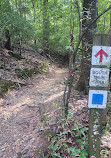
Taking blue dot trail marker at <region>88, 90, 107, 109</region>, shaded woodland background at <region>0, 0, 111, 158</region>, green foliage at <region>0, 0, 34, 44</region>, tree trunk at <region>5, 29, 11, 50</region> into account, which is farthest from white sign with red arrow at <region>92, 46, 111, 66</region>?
tree trunk at <region>5, 29, 11, 50</region>

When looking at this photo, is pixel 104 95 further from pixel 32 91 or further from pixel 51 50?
pixel 51 50

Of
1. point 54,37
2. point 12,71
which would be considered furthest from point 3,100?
point 54,37

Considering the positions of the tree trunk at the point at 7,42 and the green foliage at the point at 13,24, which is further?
the tree trunk at the point at 7,42

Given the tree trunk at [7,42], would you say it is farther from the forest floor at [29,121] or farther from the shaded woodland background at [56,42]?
the forest floor at [29,121]

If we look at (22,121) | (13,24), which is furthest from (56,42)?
(22,121)

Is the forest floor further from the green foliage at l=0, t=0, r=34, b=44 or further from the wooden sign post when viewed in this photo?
the green foliage at l=0, t=0, r=34, b=44

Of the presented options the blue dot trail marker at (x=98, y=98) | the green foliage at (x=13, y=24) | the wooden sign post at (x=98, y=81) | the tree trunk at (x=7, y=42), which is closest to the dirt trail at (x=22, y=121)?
the wooden sign post at (x=98, y=81)

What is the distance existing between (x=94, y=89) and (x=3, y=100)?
436cm

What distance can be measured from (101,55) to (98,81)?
382mm

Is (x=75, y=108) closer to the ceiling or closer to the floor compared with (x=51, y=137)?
closer to the ceiling

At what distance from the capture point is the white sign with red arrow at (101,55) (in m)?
1.75

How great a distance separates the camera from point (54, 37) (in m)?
13.4

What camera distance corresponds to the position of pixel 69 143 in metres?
2.62

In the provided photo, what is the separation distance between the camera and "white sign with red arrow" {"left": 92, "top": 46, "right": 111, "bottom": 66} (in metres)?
1.75
